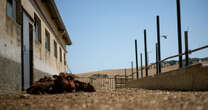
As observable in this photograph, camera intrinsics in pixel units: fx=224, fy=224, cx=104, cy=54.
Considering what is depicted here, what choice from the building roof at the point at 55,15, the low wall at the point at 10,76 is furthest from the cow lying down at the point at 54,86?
the building roof at the point at 55,15

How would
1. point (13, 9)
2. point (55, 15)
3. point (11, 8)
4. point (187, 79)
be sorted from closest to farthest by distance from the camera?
point (187, 79) < point (11, 8) < point (13, 9) < point (55, 15)

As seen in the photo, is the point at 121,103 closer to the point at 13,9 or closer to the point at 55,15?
the point at 13,9

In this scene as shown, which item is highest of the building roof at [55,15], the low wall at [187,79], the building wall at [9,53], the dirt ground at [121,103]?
the building roof at [55,15]

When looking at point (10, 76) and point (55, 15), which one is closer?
point (10, 76)

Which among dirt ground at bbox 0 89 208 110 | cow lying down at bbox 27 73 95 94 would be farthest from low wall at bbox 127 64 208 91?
cow lying down at bbox 27 73 95 94

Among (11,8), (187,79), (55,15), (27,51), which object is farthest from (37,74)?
(187,79)

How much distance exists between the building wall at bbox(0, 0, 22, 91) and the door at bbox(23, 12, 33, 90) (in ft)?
2.92

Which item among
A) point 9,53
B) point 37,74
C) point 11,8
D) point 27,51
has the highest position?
point 11,8

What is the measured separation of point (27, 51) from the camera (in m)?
9.29

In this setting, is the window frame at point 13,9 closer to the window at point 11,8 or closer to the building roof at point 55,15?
the window at point 11,8

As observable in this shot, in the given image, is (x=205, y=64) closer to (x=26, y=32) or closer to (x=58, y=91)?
(x=58, y=91)

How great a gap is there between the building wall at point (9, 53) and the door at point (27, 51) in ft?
2.92

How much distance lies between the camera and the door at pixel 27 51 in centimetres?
892

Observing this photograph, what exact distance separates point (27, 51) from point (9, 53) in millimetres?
2419
